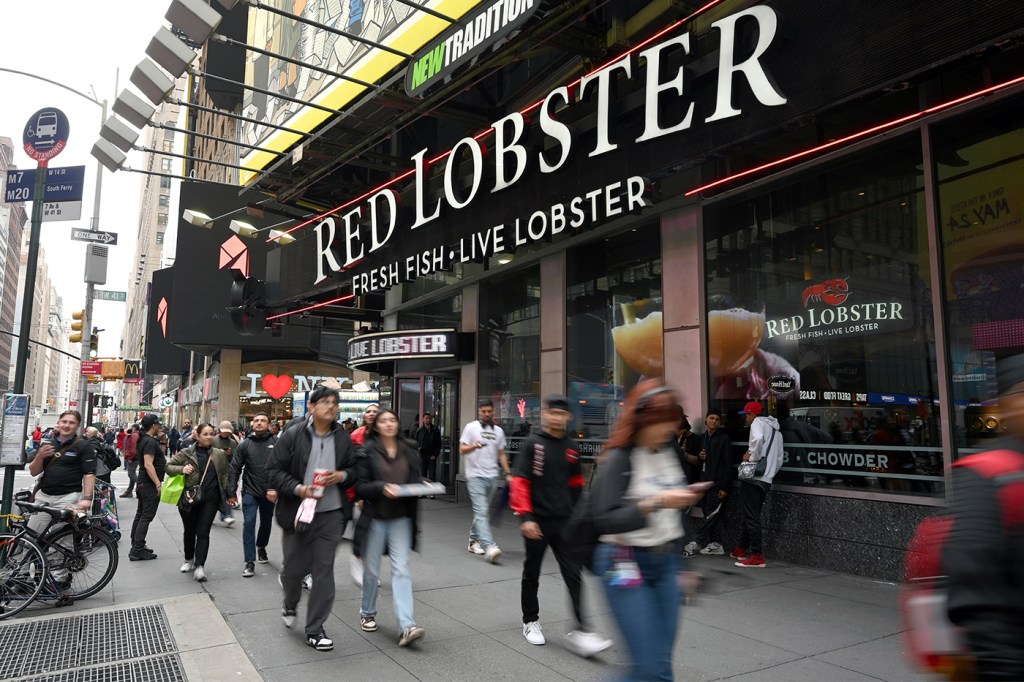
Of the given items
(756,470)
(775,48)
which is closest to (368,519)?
(756,470)

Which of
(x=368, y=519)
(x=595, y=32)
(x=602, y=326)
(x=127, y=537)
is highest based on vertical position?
(x=595, y=32)

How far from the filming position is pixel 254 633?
5805 mm

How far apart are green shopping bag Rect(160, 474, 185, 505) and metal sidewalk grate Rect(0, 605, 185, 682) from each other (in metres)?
1.57

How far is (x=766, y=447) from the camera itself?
822 cm

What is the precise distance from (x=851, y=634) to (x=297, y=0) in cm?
1601

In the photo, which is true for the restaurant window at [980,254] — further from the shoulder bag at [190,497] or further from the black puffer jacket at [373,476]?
the shoulder bag at [190,497]

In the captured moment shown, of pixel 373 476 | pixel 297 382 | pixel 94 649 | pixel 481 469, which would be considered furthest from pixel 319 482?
pixel 297 382

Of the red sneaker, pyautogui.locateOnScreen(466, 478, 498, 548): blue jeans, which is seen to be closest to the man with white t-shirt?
pyautogui.locateOnScreen(466, 478, 498, 548): blue jeans

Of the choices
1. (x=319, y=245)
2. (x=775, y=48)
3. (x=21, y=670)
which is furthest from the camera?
(x=319, y=245)

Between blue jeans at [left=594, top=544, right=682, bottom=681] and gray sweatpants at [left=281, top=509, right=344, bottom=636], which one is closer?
blue jeans at [left=594, top=544, right=682, bottom=681]

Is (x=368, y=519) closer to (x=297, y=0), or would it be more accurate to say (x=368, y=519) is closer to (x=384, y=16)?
(x=384, y=16)

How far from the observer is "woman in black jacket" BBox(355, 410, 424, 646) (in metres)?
5.55

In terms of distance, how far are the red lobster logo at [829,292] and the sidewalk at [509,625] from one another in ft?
10.3

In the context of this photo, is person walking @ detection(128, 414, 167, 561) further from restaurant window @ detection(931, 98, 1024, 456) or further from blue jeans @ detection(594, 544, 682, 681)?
restaurant window @ detection(931, 98, 1024, 456)
